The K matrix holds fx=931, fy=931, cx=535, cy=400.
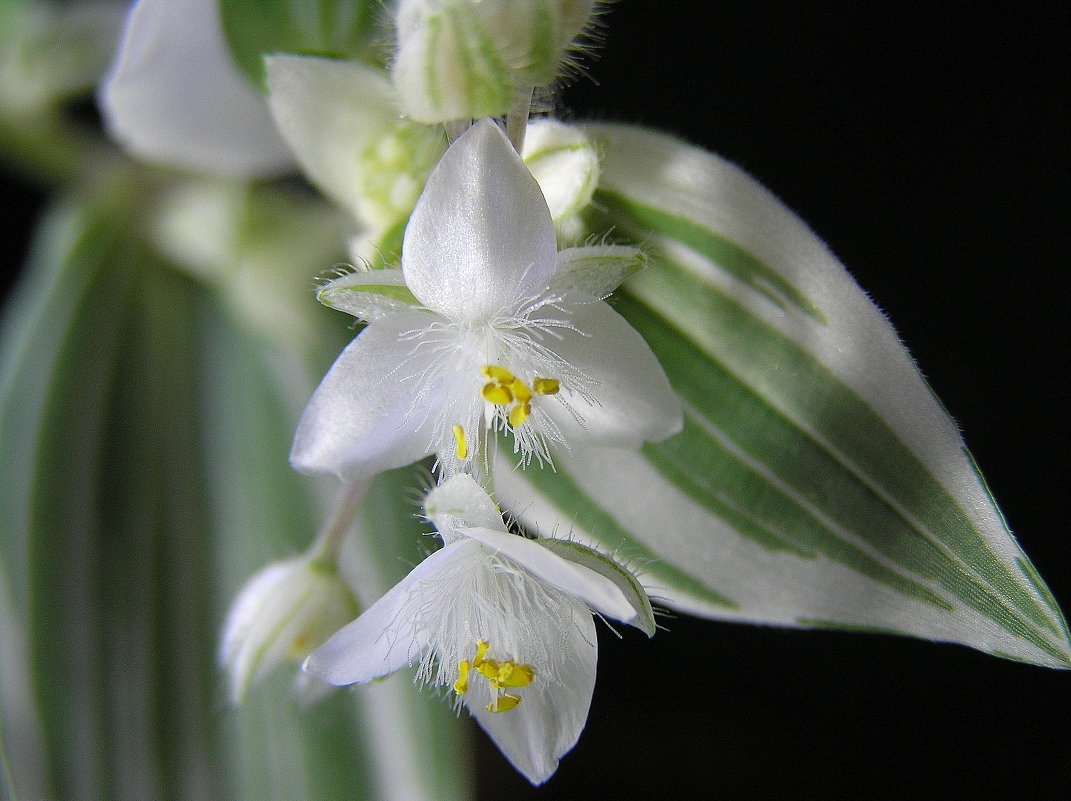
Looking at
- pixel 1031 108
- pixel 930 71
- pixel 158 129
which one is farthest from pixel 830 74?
pixel 158 129

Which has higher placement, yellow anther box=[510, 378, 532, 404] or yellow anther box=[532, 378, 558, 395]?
yellow anther box=[532, 378, 558, 395]

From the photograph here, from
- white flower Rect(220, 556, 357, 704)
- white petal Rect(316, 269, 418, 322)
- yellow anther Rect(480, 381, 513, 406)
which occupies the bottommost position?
white flower Rect(220, 556, 357, 704)

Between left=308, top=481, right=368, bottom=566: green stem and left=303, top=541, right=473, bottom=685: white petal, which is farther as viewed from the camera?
left=308, top=481, right=368, bottom=566: green stem

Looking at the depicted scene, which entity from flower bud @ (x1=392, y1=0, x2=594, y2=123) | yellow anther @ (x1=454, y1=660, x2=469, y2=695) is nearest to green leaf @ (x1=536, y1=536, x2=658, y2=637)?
yellow anther @ (x1=454, y1=660, x2=469, y2=695)

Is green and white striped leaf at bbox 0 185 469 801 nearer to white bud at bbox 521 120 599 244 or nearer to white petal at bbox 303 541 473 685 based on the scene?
white petal at bbox 303 541 473 685

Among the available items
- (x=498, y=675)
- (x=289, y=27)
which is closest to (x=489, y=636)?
(x=498, y=675)

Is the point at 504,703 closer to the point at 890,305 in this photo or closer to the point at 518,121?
the point at 518,121

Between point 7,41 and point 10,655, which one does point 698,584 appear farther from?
point 7,41
